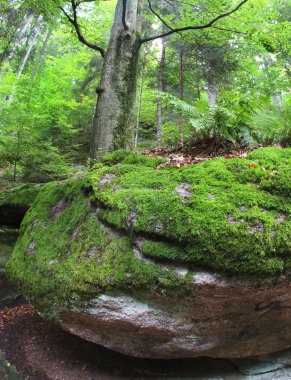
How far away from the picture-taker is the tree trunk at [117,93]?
6109 mm

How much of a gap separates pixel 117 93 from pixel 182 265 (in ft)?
14.6

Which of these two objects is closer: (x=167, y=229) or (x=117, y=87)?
(x=167, y=229)

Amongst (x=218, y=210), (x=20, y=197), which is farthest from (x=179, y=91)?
(x=218, y=210)

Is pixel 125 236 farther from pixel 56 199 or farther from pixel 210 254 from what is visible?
pixel 56 199

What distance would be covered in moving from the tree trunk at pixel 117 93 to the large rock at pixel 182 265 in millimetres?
2491

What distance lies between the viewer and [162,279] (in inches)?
111

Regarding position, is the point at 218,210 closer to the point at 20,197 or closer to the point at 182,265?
the point at 182,265

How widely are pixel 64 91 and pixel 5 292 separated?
13.9 m

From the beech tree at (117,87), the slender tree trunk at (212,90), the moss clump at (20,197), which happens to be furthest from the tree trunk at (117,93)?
the slender tree trunk at (212,90)

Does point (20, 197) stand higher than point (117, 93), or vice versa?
point (117, 93)

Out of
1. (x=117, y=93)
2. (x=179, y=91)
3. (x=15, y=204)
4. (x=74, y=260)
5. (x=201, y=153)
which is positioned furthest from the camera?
(x=179, y=91)

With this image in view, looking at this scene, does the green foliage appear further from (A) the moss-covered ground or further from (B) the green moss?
(B) the green moss

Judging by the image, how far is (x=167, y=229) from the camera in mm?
2949

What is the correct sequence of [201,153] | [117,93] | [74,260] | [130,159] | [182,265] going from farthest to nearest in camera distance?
1. [117,93]
2. [201,153]
3. [130,159]
4. [74,260]
5. [182,265]
